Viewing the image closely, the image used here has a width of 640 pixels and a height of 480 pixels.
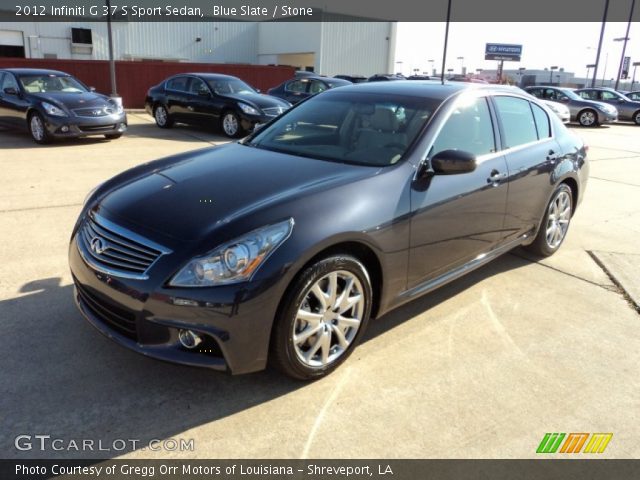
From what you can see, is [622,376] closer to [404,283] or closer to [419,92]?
[404,283]

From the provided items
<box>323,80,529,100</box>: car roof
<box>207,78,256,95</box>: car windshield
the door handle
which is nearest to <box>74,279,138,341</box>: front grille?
<box>323,80,529,100</box>: car roof

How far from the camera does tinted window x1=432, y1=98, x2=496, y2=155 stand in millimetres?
3692

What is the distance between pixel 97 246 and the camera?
9.68ft

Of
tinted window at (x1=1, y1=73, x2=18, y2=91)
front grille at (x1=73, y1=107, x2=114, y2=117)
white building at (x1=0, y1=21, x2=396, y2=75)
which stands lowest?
front grille at (x1=73, y1=107, x2=114, y2=117)

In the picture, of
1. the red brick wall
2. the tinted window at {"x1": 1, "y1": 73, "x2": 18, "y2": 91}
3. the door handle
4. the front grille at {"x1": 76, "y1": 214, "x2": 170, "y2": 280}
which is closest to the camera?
the front grille at {"x1": 76, "y1": 214, "x2": 170, "y2": 280}

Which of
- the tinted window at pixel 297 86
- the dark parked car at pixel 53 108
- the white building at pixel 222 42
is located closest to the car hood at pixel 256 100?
the dark parked car at pixel 53 108

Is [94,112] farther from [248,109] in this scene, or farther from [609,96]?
[609,96]

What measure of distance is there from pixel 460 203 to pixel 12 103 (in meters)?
10.7

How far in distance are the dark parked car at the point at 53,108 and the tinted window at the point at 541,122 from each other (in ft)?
28.6

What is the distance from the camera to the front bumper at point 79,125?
10.3 meters

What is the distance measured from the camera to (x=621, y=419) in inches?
113

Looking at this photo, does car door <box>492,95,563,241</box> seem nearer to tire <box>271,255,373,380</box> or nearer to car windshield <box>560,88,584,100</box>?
tire <box>271,255,373,380</box>

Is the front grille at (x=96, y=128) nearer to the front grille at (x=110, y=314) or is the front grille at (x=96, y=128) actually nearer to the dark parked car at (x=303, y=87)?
the dark parked car at (x=303, y=87)

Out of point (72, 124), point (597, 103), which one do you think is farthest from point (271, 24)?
point (72, 124)
